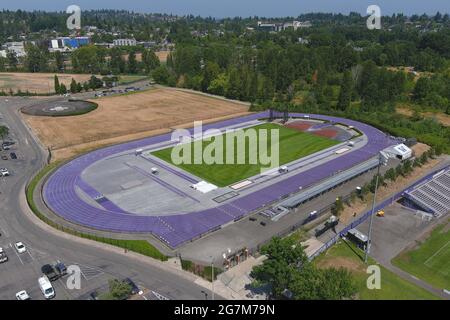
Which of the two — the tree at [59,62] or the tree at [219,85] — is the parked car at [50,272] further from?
the tree at [59,62]

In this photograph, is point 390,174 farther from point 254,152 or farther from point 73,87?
point 73,87

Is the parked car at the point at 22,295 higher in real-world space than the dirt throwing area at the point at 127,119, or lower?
lower

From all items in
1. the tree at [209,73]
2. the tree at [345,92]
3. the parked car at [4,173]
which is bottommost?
the parked car at [4,173]

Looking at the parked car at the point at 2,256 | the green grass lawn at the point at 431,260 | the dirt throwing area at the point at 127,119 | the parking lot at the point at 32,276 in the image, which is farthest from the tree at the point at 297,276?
the dirt throwing area at the point at 127,119

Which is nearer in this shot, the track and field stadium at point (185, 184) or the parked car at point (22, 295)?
the parked car at point (22, 295)

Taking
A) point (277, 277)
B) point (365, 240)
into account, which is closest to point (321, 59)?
point (365, 240)

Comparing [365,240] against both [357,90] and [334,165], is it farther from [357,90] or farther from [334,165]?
[357,90]

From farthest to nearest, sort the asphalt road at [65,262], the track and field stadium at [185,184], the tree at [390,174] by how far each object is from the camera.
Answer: the tree at [390,174], the track and field stadium at [185,184], the asphalt road at [65,262]

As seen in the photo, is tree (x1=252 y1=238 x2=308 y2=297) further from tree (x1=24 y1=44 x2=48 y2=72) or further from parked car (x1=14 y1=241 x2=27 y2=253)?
tree (x1=24 y1=44 x2=48 y2=72)
